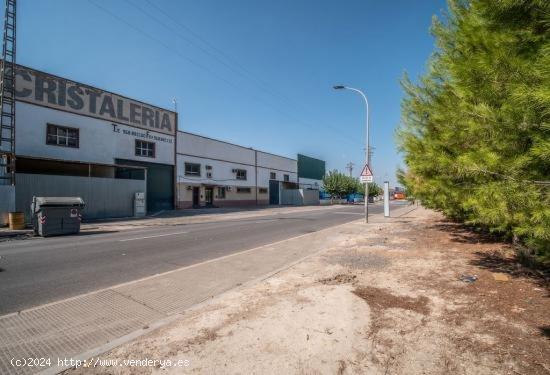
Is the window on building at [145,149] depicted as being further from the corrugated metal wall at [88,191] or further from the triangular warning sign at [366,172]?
the triangular warning sign at [366,172]

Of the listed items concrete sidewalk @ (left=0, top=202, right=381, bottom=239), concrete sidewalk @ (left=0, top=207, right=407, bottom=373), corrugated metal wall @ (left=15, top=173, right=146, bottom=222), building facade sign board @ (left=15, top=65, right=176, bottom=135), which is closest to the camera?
concrete sidewalk @ (left=0, top=207, right=407, bottom=373)

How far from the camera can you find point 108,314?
14.0ft

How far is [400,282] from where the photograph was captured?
17.7 feet

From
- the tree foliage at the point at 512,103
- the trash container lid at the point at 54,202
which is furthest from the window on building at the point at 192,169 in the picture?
the tree foliage at the point at 512,103

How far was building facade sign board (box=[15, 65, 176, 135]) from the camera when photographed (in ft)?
68.1

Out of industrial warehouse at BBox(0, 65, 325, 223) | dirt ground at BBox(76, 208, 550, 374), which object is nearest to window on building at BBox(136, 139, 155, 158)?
industrial warehouse at BBox(0, 65, 325, 223)

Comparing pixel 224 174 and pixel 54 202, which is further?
pixel 224 174

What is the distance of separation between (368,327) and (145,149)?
2945 centimetres

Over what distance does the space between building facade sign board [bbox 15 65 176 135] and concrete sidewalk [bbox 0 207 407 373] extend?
22492mm

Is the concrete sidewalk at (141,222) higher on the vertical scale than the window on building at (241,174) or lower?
lower

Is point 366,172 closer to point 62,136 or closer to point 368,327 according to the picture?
point 368,327

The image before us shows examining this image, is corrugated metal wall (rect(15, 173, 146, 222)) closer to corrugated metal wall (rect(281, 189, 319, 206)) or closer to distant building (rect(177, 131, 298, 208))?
distant building (rect(177, 131, 298, 208))

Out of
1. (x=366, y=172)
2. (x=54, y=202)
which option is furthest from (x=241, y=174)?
(x=54, y=202)

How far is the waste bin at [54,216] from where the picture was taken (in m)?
12.9
